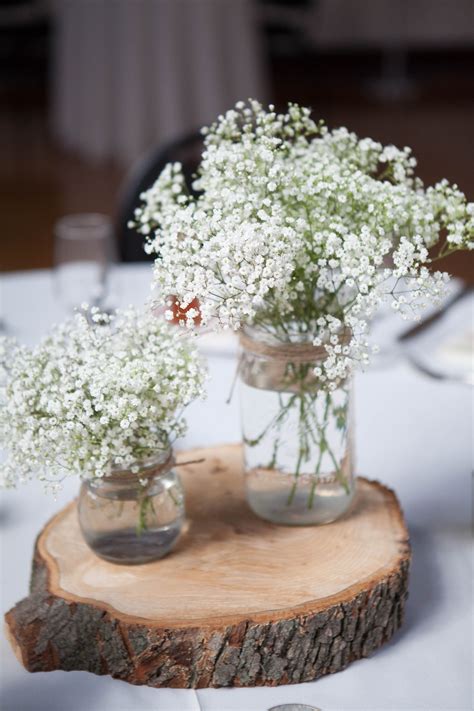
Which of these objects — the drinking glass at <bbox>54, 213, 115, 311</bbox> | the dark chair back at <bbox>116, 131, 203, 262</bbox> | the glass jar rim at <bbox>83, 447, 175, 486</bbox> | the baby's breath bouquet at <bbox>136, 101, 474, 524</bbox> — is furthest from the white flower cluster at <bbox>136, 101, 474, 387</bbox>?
the dark chair back at <bbox>116, 131, 203, 262</bbox>

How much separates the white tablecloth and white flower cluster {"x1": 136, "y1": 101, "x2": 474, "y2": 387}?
301 mm

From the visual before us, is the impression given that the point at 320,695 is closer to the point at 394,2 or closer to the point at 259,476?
the point at 259,476

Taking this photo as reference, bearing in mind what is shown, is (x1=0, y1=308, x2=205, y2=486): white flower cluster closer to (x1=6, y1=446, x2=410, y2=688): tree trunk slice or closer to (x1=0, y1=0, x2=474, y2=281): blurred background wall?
(x1=6, y1=446, x2=410, y2=688): tree trunk slice

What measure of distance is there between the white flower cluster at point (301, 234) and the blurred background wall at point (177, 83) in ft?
11.9

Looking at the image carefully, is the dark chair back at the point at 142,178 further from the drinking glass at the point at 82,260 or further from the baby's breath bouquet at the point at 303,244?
the baby's breath bouquet at the point at 303,244

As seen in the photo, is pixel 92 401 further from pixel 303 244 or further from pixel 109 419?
pixel 303 244

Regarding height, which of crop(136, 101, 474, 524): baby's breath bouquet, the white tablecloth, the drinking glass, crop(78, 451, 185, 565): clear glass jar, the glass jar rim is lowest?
the white tablecloth

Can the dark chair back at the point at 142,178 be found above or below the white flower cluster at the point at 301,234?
below

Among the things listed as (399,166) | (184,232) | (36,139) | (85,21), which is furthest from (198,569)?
(36,139)

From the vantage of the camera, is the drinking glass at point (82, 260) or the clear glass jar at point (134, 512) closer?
the clear glass jar at point (134, 512)

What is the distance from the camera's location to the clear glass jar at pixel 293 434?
43.6 inches

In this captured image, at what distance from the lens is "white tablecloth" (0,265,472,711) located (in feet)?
3.27

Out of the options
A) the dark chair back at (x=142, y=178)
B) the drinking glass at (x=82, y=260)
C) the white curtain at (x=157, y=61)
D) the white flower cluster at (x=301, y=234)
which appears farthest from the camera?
the white curtain at (x=157, y=61)

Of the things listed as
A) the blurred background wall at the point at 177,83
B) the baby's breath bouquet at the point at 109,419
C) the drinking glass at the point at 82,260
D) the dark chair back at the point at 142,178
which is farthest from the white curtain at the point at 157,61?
the baby's breath bouquet at the point at 109,419
